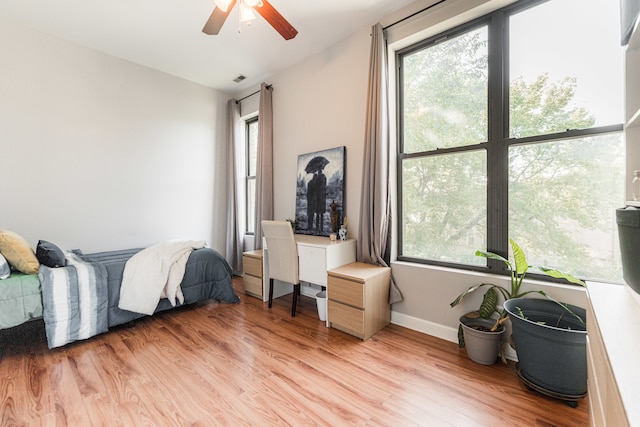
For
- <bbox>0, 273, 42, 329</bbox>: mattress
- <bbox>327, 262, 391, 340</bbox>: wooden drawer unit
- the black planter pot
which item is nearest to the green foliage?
the black planter pot

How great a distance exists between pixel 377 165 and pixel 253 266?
74.3 inches

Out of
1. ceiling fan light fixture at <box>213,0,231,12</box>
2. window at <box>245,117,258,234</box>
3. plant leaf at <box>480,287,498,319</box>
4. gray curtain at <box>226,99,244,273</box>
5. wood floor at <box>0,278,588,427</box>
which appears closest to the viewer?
wood floor at <box>0,278,588,427</box>

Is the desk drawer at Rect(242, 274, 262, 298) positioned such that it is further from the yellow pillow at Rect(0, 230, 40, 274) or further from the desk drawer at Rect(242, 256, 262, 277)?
the yellow pillow at Rect(0, 230, 40, 274)

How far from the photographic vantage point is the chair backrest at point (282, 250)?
281 cm

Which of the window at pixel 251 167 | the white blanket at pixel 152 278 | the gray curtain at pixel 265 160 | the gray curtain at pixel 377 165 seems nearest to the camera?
the white blanket at pixel 152 278

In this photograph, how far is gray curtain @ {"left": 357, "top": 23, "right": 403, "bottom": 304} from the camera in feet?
8.69

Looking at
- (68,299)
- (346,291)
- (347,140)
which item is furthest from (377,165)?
(68,299)

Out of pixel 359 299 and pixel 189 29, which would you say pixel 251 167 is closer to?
pixel 189 29

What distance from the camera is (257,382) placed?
1.82 m

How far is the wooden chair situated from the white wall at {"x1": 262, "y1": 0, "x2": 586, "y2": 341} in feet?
2.30

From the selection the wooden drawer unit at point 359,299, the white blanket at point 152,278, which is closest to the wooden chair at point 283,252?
→ the wooden drawer unit at point 359,299

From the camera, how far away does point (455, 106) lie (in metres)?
2.46

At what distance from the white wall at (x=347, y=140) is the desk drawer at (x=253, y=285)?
0.92 m

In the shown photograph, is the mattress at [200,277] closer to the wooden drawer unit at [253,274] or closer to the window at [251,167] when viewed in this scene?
the wooden drawer unit at [253,274]
